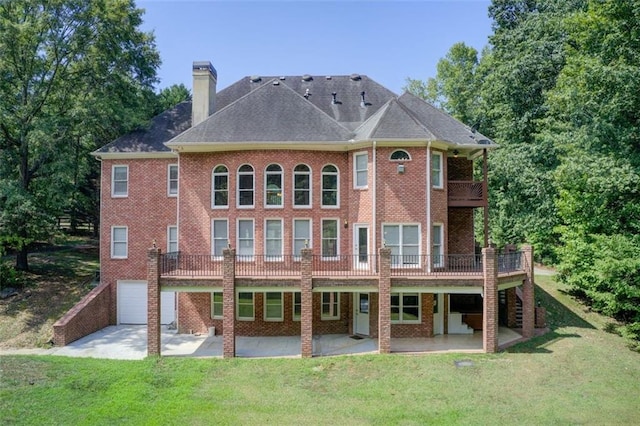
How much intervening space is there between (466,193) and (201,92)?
506 inches

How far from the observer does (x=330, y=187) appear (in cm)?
1767

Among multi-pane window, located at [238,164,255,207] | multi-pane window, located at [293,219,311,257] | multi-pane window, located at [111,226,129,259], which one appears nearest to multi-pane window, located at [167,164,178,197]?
multi-pane window, located at [111,226,129,259]

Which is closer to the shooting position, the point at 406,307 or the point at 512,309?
the point at 406,307

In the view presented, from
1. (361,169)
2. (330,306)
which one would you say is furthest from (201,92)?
(330,306)

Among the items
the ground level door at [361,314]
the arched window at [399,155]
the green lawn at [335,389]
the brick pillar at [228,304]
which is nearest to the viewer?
the green lawn at [335,389]

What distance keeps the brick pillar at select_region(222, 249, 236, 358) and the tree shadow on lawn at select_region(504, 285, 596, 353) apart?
9.61 m

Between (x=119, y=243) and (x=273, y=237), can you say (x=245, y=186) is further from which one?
(x=119, y=243)

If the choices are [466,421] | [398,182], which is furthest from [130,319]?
[466,421]

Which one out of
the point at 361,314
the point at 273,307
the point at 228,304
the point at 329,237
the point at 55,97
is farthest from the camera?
the point at 55,97

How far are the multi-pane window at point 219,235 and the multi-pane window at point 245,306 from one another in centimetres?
205

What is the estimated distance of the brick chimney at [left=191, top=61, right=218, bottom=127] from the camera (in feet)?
64.2

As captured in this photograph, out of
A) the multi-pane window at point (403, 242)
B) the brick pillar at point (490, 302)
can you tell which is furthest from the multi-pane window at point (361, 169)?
the brick pillar at point (490, 302)

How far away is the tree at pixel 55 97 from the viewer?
64.6 ft

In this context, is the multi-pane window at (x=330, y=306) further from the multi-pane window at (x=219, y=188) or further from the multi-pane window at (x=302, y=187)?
the multi-pane window at (x=219, y=188)
